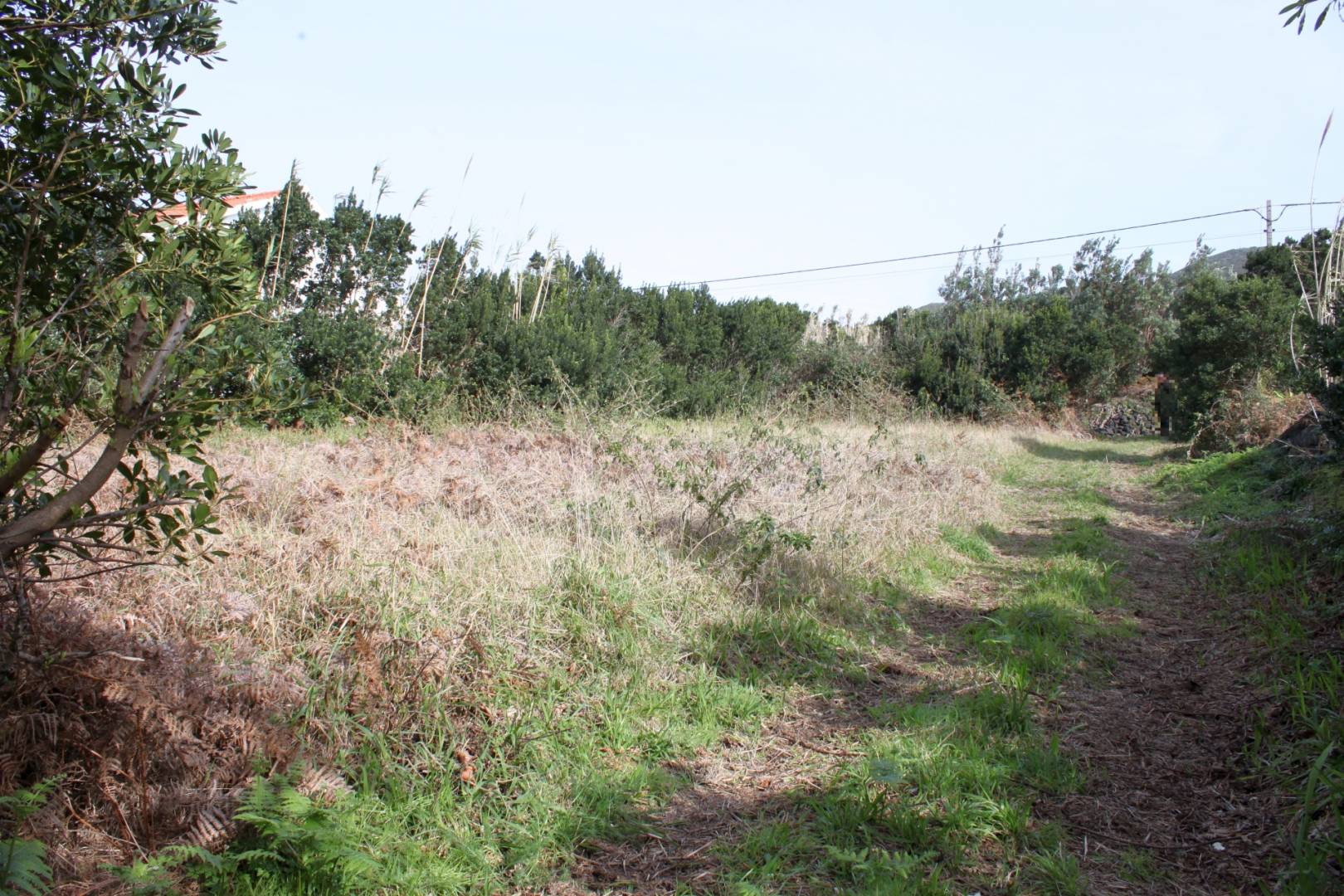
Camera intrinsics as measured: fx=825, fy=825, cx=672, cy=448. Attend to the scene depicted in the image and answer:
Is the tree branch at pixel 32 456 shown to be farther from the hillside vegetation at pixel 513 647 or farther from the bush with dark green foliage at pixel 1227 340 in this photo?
the bush with dark green foliage at pixel 1227 340

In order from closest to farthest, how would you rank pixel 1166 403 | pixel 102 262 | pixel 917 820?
pixel 102 262 < pixel 917 820 < pixel 1166 403

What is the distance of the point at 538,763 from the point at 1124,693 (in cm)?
316

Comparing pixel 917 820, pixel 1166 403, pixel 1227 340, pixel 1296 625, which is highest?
pixel 1227 340

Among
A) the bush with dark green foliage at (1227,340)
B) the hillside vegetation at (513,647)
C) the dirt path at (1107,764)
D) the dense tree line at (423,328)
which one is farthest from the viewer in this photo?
the bush with dark green foliage at (1227,340)

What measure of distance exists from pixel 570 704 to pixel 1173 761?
271 centimetres

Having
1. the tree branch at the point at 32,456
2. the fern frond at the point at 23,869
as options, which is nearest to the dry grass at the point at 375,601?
the fern frond at the point at 23,869

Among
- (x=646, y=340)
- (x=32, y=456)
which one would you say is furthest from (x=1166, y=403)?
(x=32, y=456)

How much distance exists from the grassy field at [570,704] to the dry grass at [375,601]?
0.02m

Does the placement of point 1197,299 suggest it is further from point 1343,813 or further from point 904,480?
point 1343,813

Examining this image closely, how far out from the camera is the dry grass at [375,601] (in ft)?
9.36

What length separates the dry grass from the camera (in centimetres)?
285

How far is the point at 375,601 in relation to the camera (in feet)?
12.8

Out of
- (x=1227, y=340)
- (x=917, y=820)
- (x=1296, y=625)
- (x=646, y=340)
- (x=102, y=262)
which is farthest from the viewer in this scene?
(x=646, y=340)

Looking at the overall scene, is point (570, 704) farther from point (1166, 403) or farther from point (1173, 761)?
point (1166, 403)
